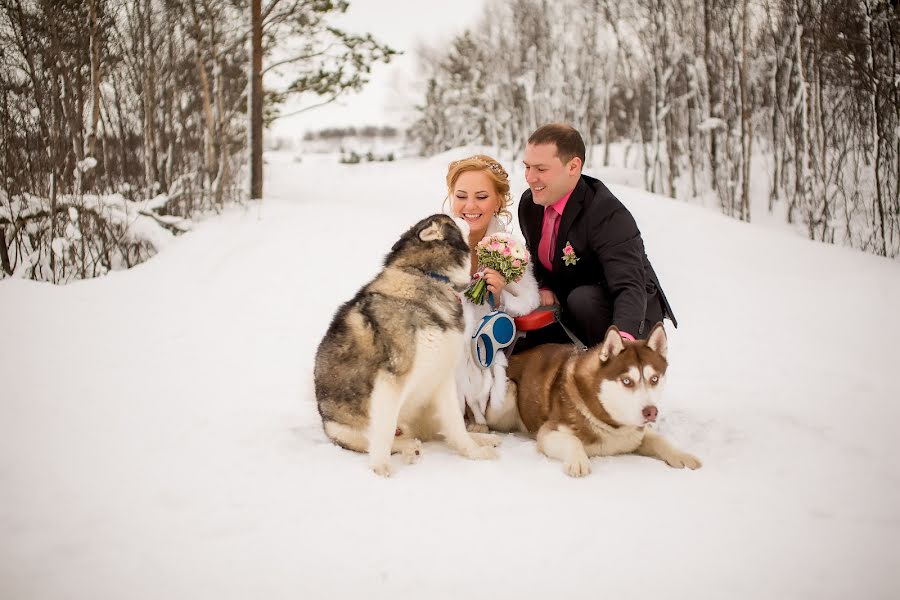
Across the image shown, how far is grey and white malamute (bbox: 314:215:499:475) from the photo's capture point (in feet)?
8.10

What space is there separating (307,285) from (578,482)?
16.2ft

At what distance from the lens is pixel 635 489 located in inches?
94.0

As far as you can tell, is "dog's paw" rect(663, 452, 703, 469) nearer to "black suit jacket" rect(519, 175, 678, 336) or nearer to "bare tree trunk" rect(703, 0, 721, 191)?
"black suit jacket" rect(519, 175, 678, 336)

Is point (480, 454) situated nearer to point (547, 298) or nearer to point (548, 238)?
point (547, 298)

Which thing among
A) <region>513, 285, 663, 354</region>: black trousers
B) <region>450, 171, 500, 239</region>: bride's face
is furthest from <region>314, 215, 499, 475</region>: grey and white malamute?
<region>513, 285, 663, 354</region>: black trousers

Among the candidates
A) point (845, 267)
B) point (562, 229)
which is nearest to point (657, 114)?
point (845, 267)

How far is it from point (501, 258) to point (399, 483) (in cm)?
127

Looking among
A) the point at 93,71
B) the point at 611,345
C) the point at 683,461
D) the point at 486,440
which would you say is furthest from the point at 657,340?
the point at 93,71

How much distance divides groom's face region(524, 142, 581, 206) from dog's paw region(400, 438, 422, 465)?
5.34 feet

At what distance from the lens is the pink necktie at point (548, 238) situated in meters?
3.40

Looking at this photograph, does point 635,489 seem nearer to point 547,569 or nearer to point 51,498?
point 547,569

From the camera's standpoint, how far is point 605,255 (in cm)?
313

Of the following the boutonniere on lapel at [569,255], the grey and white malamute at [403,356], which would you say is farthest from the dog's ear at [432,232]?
the boutonniere on lapel at [569,255]

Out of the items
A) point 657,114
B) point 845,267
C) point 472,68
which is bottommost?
point 845,267
